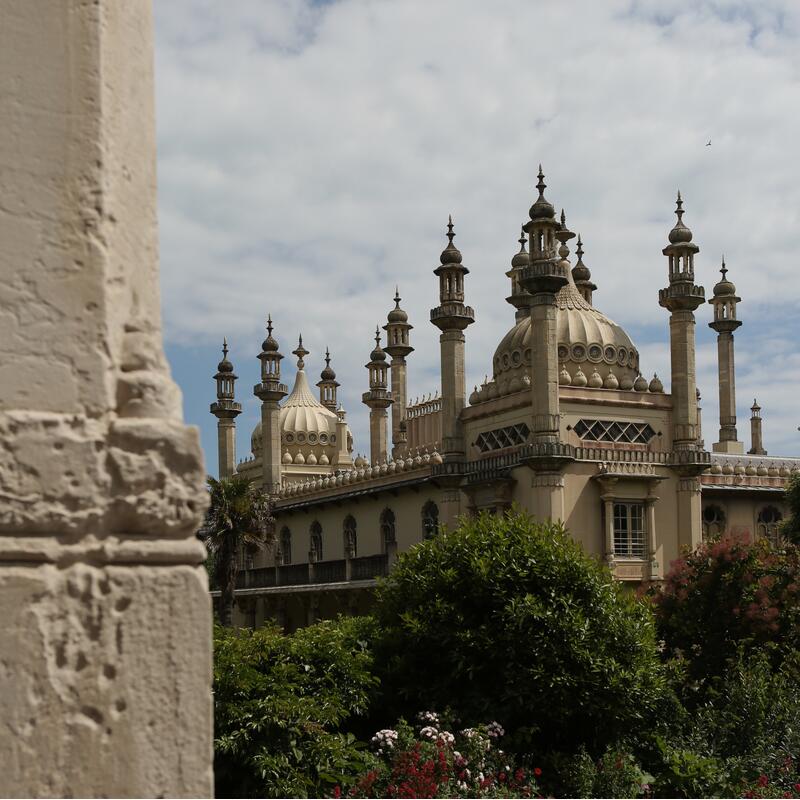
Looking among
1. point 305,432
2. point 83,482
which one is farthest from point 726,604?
point 305,432

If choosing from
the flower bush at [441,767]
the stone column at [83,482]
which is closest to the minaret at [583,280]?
the flower bush at [441,767]

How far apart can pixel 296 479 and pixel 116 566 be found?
161 ft

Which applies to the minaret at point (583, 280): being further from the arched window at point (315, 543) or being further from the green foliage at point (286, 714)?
the green foliage at point (286, 714)

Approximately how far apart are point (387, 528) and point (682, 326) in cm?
1094

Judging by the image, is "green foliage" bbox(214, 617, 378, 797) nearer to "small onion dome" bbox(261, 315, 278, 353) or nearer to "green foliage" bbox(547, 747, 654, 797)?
"green foliage" bbox(547, 747, 654, 797)

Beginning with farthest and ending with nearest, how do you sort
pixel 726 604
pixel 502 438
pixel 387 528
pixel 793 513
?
1. pixel 387 528
2. pixel 502 438
3. pixel 793 513
4. pixel 726 604

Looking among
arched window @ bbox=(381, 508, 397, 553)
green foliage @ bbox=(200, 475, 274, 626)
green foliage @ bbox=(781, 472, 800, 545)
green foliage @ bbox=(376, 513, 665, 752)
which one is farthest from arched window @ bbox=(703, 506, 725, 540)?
green foliage @ bbox=(376, 513, 665, 752)

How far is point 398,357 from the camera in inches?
1828

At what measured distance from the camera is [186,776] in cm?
280

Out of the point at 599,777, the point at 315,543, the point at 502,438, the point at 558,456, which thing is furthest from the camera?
the point at 315,543

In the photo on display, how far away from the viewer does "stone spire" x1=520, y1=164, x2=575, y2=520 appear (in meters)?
29.9

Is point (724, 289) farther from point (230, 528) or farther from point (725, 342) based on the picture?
point (230, 528)

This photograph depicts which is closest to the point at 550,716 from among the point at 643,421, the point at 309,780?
the point at 309,780

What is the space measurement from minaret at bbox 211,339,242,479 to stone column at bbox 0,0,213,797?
48.9 meters
